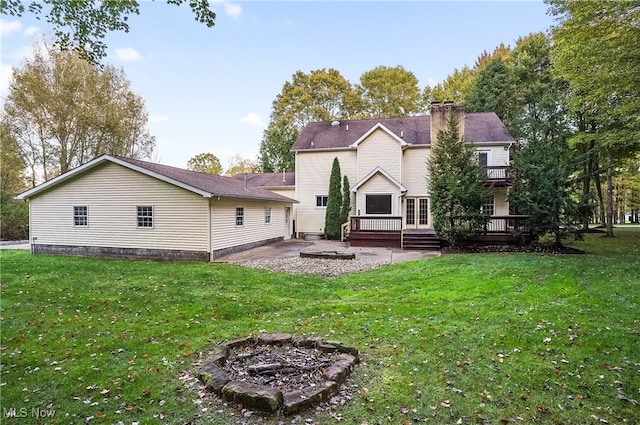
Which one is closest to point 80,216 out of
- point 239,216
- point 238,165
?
point 239,216

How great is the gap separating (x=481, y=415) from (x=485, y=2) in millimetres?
14059

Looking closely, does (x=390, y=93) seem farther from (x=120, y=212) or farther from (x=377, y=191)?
(x=120, y=212)

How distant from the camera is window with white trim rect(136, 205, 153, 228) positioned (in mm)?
13539

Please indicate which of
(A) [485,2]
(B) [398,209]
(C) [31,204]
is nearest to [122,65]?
(C) [31,204]

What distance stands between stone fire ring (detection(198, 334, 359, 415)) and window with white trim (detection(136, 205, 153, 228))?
34.5 ft

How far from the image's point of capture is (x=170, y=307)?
677 centimetres

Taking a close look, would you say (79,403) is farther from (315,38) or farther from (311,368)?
(315,38)

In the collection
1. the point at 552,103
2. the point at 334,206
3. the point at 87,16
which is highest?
the point at 552,103

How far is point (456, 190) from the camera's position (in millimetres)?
13211

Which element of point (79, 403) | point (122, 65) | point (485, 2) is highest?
point (122, 65)

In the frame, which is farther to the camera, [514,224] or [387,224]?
[387,224]

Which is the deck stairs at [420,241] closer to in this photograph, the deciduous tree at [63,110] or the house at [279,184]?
the house at [279,184]

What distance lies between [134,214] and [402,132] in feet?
49.7
